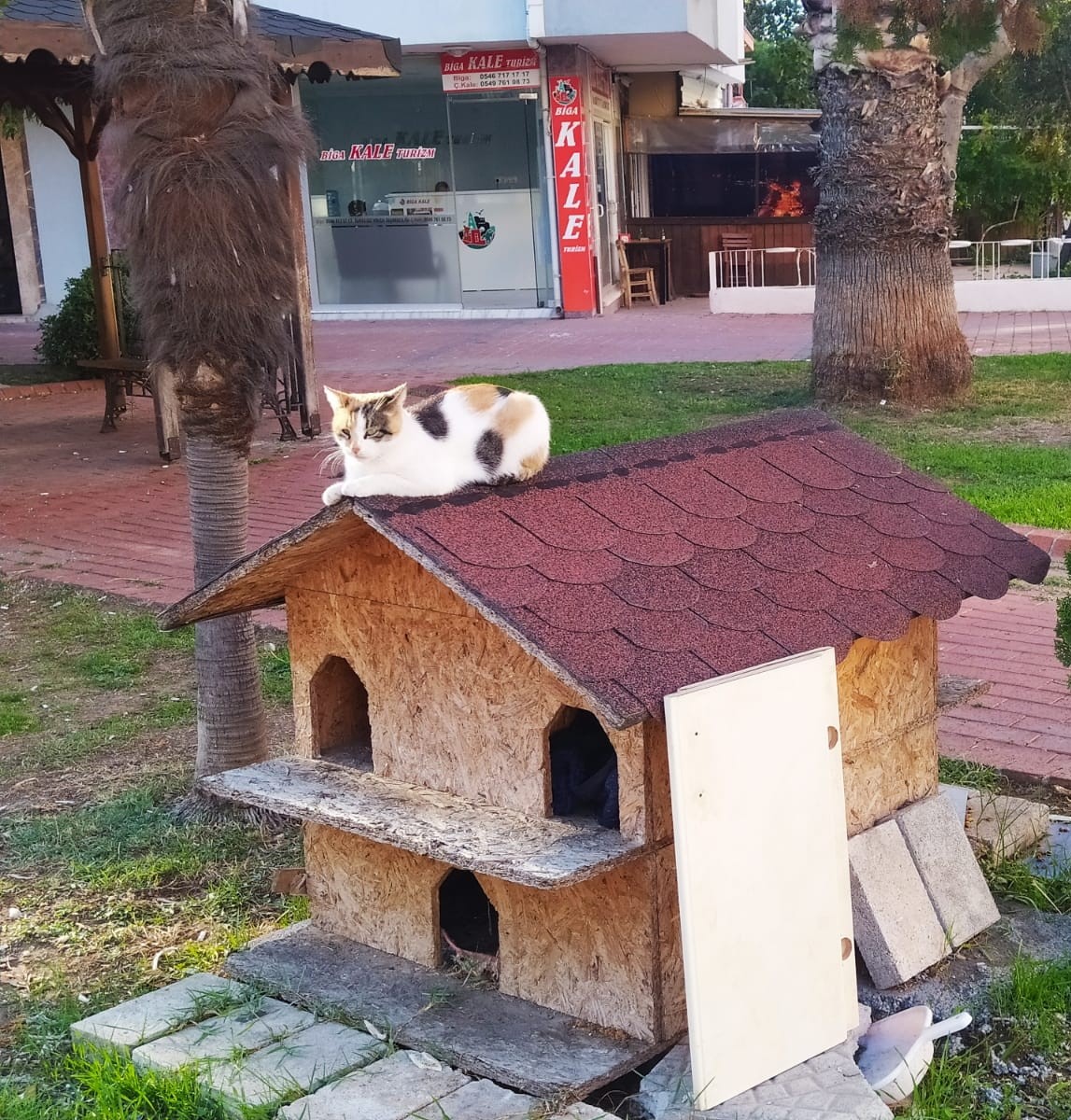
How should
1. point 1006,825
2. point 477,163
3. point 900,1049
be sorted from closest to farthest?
1. point 900,1049
2. point 1006,825
3. point 477,163

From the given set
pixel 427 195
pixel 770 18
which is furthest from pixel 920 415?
pixel 770 18

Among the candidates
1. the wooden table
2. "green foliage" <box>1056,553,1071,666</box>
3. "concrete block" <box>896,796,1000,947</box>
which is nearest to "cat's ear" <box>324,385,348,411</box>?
"concrete block" <box>896,796,1000,947</box>

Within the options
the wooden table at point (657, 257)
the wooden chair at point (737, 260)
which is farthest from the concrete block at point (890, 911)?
the wooden table at point (657, 257)

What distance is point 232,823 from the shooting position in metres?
4.97

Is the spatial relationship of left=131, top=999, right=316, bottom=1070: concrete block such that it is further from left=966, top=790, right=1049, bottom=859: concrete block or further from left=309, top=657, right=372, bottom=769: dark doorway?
left=966, top=790, right=1049, bottom=859: concrete block

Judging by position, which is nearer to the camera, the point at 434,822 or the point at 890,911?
the point at 434,822

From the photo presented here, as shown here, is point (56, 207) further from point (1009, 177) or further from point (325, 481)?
point (1009, 177)

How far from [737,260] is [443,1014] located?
20.8 meters

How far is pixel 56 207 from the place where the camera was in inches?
937

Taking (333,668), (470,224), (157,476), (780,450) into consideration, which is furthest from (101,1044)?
(470,224)

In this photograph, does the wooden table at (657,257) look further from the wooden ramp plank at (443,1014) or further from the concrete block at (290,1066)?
the concrete block at (290,1066)

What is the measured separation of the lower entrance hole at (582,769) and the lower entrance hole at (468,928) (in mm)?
399

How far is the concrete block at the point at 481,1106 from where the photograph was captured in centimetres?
300

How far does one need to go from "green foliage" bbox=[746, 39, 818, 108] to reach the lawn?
2370cm
